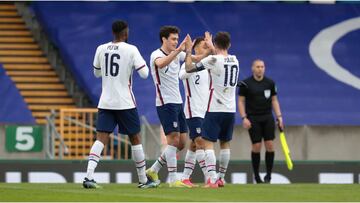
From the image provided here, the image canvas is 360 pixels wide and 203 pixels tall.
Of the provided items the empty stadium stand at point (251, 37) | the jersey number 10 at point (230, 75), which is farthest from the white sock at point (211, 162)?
the empty stadium stand at point (251, 37)

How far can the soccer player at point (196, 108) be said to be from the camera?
17938 mm

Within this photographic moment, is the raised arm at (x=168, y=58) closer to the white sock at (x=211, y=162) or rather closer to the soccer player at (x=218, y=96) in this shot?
the soccer player at (x=218, y=96)

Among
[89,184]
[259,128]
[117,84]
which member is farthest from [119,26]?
[259,128]

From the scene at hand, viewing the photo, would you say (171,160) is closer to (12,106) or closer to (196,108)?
(196,108)

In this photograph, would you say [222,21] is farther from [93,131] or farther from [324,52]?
[93,131]

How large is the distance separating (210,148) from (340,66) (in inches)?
500

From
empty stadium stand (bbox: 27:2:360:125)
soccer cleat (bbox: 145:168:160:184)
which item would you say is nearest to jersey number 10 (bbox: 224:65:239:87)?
soccer cleat (bbox: 145:168:160:184)

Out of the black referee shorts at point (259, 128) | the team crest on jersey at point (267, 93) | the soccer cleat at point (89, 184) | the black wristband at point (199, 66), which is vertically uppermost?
the team crest on jersey at point (267, 93)

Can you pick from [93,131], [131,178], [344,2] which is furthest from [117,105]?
[344,2]

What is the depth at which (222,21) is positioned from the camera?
29.7m

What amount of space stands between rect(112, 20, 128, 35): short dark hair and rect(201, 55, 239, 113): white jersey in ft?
4.75

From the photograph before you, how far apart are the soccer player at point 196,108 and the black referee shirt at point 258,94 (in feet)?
7.85

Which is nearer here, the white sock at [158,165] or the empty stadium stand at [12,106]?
the white sock at [158,165]

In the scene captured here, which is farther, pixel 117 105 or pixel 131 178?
pixel 131 178
